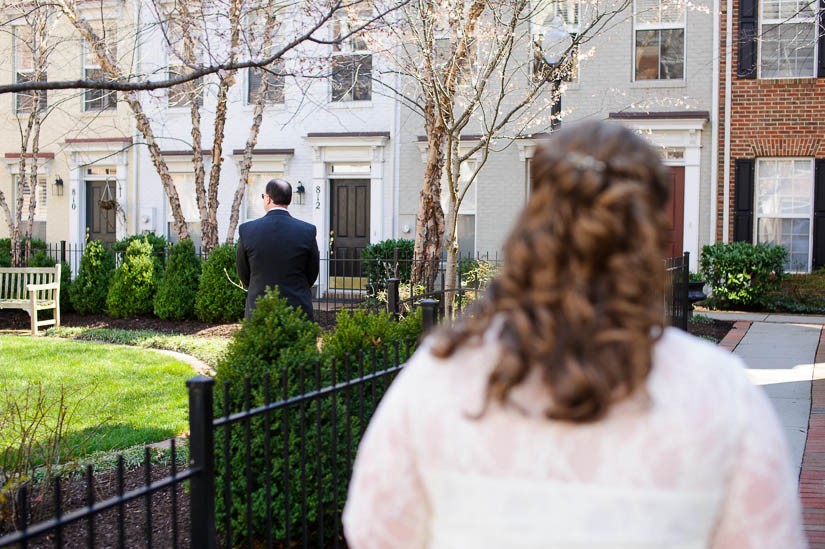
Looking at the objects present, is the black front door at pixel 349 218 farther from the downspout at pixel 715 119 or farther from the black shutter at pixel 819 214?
the black shutter at pixel 819 214

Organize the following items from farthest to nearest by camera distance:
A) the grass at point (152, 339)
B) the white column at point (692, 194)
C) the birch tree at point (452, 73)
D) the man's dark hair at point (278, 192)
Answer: the white column at point (692, 194), the grass at point (152, 339), the birch tree at point (452, 73), the man's dark hair at point (278, 192)

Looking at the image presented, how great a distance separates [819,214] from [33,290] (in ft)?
44.5

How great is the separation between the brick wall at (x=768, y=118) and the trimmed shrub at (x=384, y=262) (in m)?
5.82

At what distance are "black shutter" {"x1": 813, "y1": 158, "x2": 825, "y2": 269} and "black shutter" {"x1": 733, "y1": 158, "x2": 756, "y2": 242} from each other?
3.63ft

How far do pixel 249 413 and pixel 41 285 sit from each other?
12.0 meters

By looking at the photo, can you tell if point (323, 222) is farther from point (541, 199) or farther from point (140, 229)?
point (541, 199)

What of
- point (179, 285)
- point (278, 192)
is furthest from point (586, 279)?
point (179, 285)

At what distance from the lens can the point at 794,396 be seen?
7.30 metres

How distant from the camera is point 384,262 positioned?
15562 mm

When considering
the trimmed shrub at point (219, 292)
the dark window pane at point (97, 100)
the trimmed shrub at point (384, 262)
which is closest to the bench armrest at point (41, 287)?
the trimmed shrub at point (219, 292)

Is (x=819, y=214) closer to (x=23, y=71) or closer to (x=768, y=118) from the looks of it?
(x=768, y=118)

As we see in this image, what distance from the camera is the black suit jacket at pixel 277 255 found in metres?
6.30

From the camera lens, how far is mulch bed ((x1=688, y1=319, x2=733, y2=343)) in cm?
1113

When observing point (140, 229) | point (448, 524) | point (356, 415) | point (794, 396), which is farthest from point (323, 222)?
point (448, 524)
